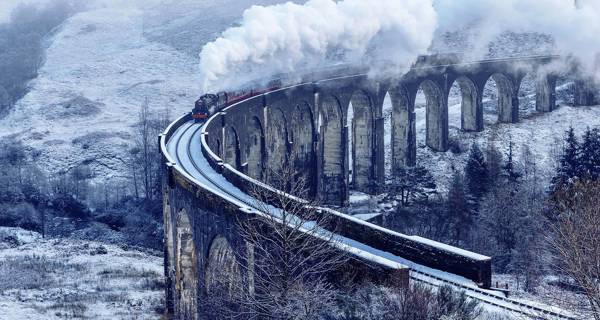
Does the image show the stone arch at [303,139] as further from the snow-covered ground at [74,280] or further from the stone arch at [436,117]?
the stone arch at [436,117]

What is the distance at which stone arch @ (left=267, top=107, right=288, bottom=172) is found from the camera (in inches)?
1726

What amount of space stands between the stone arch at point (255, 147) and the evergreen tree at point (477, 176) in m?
12.9

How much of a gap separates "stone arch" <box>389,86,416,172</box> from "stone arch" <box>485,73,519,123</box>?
10673mm

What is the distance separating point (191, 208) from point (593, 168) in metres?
27.1

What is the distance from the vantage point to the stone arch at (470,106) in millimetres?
58906

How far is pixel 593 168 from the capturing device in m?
44.6

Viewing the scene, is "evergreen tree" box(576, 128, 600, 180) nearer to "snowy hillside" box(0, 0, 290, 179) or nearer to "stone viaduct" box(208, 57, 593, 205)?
"stone viaduct" box(208, 57, 593, 205)

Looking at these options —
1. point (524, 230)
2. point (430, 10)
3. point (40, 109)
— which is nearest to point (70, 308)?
point (524, 230)

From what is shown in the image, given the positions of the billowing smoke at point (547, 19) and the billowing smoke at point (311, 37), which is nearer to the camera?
the billowing smoke at point (311, 37)

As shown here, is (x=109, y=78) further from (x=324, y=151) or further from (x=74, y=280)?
(x=74, y=280)

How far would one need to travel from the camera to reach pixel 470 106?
5959 centimetres

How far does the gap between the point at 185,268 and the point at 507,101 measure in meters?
39.1

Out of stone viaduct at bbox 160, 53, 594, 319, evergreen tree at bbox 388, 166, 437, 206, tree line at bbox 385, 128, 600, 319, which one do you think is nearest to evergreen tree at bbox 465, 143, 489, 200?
tree line at bbox 385, 128, 600, 319

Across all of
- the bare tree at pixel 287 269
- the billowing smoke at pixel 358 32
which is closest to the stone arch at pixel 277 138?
the billowing smoke at pixel 358 32
